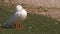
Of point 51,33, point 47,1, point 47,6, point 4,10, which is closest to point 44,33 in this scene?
point 51,33

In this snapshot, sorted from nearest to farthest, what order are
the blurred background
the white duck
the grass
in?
the grass < the white duck < the blurred background

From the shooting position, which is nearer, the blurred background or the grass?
the grass

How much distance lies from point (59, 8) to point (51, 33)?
7.01 m

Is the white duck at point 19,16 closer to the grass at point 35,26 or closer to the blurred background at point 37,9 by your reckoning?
the grass at point 35,26

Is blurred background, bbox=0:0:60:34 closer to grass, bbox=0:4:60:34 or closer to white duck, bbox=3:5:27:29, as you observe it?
grass, bbox=0:4:60:34

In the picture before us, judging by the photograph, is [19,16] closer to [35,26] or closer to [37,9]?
[35,26]

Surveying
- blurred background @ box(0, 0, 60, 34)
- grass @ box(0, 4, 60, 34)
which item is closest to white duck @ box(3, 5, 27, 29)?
grass @ box(0, 4, 60, 34)

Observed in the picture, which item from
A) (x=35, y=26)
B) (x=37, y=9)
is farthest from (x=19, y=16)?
(x=37, y=9)

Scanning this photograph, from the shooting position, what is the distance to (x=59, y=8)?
1504 cm

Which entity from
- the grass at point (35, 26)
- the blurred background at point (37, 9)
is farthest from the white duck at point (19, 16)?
the blurred background at point (37, 9)

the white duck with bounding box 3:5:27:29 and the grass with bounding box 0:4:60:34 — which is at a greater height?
the white duck with bounding box 3:5:27:29

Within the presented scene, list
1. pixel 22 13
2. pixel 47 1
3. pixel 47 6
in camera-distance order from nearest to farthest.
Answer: pixel 22 13 → pixel 47 6 → pixel 47 1

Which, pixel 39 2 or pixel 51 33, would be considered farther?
pixel 39 2

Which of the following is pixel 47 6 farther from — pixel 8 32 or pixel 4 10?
pixel 8 32
